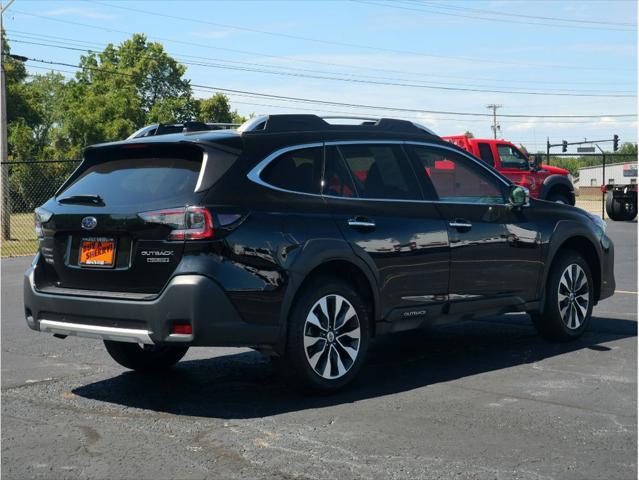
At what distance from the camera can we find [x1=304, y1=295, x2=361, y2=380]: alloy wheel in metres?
6.25

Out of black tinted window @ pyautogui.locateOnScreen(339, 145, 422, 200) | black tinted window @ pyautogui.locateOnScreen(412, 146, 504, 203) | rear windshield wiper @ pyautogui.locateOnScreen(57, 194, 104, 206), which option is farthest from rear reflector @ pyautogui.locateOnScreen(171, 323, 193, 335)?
black tinted window @ pyautogui.locateOnScreen(412, 146, 504, 203)

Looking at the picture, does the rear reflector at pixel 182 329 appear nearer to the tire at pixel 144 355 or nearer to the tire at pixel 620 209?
the tire at pixel 144 355

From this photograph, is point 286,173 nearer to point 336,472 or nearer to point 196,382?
point 196,382

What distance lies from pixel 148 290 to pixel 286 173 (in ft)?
4.06

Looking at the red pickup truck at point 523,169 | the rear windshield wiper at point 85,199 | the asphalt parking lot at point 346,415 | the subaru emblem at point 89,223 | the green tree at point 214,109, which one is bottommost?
the asphalt parking lot at point 346,415

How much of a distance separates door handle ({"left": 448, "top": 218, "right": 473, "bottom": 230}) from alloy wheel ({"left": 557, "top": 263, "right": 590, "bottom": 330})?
4.29ft

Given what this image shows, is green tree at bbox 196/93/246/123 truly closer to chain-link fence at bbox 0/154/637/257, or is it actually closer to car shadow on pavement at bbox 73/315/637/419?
chain-link fence at bbox 0/154/637/257

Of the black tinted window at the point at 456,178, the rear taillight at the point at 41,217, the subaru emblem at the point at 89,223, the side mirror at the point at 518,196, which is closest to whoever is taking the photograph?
the subaru emblem at the point at 89,223

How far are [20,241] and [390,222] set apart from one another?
70.0 feet

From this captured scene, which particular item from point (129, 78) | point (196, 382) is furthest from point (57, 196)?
point (129, 78)

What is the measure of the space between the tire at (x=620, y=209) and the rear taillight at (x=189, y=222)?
25508 millimetres

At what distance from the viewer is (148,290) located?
591 cm

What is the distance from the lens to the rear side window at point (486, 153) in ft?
77.2

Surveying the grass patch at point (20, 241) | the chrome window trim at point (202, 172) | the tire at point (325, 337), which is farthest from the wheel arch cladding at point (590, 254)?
the grass patch at point (20, 241)
